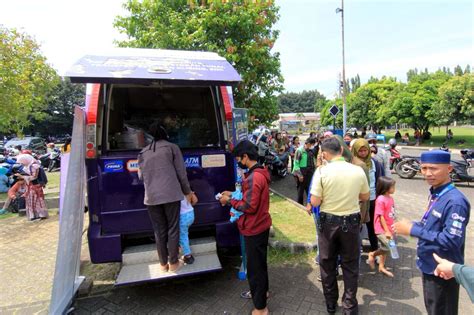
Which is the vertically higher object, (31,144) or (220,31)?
(220,31)

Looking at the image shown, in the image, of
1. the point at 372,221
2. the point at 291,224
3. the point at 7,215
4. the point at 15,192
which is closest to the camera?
the point at 372,221

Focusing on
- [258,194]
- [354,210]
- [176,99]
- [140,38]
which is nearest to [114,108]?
[176,99]

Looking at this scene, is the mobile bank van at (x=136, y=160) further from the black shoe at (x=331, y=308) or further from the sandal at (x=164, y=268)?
the black shoe at (x=331, y=308)

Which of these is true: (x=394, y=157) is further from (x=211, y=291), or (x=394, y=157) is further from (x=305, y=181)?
(x=211, y=291)

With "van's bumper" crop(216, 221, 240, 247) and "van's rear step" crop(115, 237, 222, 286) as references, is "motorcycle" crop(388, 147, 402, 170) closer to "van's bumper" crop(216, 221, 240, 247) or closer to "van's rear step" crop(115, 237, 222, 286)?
"van's bumper" crop(216, 221, 240, 247)

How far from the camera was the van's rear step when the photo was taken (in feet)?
10.6

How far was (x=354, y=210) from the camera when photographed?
9.66 feet

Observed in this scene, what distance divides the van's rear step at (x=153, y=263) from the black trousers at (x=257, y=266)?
0.48m

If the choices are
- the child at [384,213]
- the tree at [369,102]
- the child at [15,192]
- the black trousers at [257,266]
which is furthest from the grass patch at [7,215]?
the tree at [369,102]

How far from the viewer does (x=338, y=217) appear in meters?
2.92

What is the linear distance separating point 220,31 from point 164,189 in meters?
5.85

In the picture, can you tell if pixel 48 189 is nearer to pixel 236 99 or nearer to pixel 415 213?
pixel 236 99

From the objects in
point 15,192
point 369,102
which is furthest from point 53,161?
point 369,102

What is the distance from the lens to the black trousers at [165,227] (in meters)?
3.33
